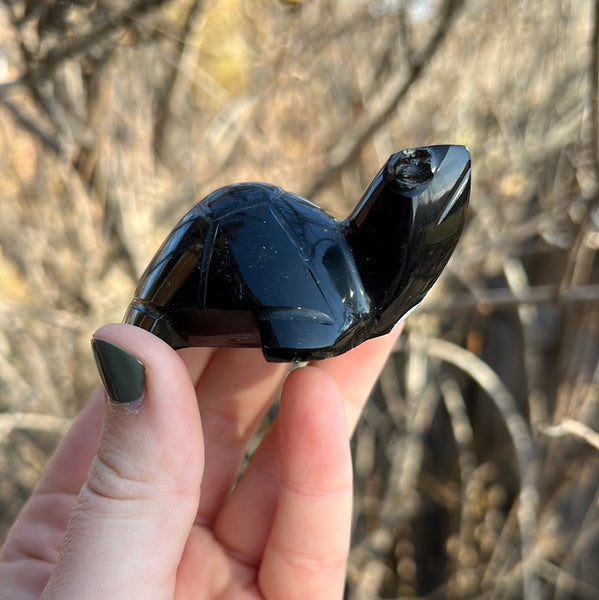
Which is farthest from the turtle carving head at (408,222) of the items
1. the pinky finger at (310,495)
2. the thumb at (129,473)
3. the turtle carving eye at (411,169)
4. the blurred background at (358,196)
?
the blurred background at (358,196)

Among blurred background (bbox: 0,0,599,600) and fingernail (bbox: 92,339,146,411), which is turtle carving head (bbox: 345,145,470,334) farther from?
blurred background (bbox: 0,0,599,600)

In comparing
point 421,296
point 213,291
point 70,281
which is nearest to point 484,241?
point 421,296

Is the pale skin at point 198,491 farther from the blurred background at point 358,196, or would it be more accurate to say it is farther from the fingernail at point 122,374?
the blurred background at point 358,196

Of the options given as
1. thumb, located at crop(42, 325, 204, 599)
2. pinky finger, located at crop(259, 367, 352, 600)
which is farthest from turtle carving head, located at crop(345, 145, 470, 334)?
thumb, located at crop(42, 325, 204, 599)

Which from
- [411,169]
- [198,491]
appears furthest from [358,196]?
[198,491]

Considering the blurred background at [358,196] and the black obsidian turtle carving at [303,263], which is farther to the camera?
the blurred background at [358,196]

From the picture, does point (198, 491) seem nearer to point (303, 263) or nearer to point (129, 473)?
point (129, 473)
